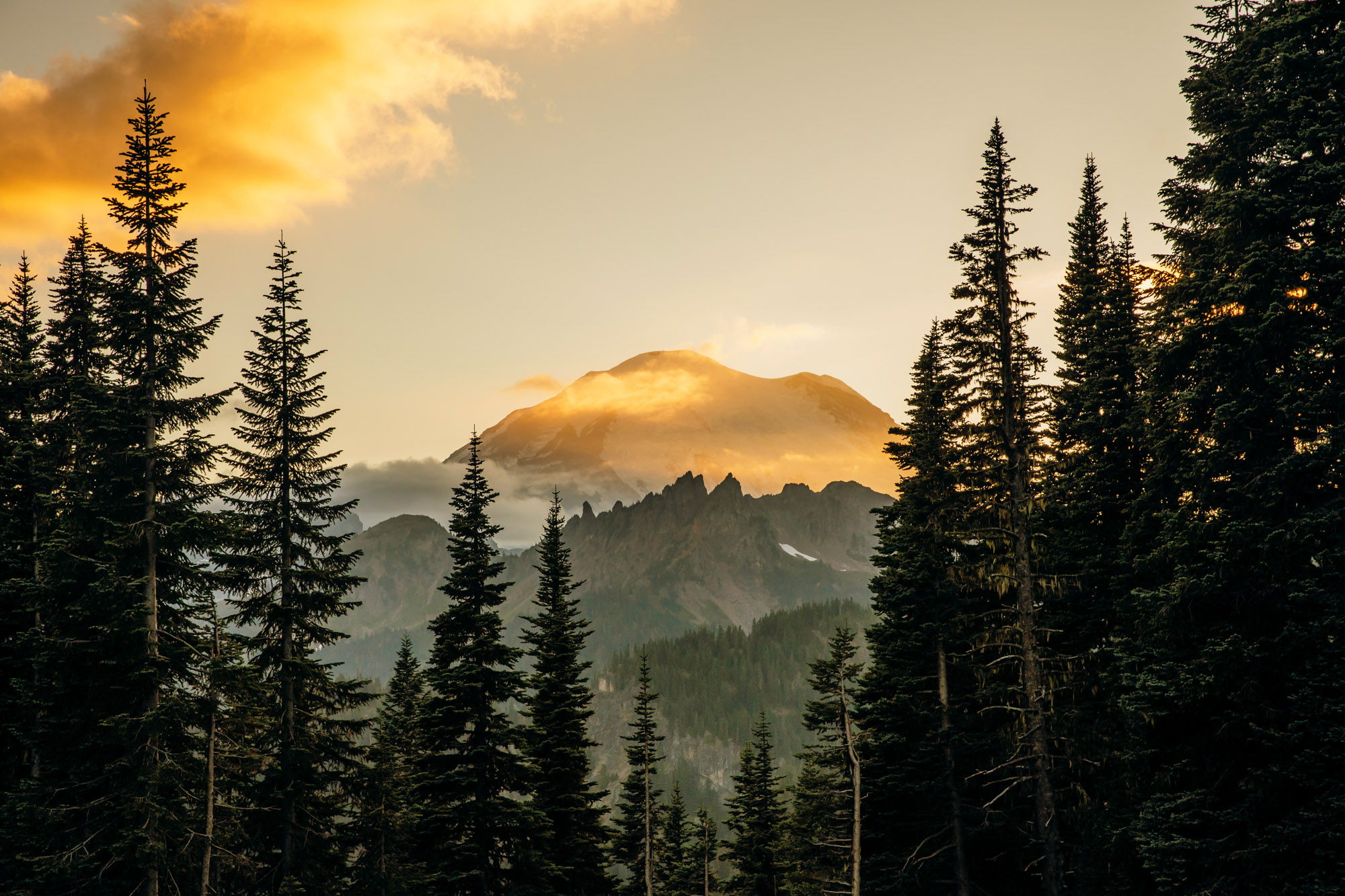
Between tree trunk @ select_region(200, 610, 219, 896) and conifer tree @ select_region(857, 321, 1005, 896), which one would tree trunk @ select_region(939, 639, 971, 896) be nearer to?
conifer tree @ select_region(857, 321, 1005, 896)

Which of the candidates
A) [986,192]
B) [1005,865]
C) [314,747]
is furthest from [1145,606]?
[314,747]

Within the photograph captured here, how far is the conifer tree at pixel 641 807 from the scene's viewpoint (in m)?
Result: 36.6

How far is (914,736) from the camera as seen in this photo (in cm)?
2566

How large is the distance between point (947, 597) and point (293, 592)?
2064 centimetres

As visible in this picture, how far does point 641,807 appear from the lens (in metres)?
→ 39.2

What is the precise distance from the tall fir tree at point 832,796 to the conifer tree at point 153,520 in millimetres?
15822

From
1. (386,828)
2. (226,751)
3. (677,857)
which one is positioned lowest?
(677,857)

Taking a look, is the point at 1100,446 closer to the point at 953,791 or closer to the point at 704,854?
the point at 953,791

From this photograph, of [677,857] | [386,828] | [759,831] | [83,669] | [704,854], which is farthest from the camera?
[677,857]

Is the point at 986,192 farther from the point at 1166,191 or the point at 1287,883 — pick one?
the point at 1287,883

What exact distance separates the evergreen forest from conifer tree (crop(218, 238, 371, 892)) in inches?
4.6

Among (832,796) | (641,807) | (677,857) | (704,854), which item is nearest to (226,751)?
(832,796)

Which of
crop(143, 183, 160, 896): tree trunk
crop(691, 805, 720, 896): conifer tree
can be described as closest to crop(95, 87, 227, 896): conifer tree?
crop(143, 183, 160, 896): tree trunk

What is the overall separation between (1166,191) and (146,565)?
27.7m
